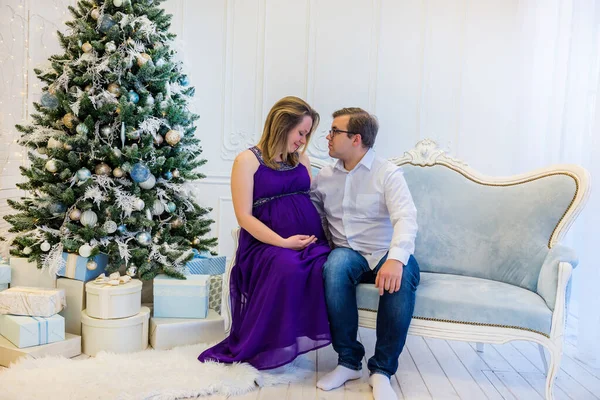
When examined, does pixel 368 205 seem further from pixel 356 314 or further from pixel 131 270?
pixel 131 270

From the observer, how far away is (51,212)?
101 inches

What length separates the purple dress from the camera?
2240 mm

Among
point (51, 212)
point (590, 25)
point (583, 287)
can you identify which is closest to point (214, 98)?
point (51, 212)

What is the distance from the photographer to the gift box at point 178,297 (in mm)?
2621

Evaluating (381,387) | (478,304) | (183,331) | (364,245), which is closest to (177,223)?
(183,331)

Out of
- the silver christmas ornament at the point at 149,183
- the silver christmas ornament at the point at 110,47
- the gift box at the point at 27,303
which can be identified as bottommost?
the gift box at the point at 27,303

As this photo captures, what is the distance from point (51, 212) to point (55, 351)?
2.14ft

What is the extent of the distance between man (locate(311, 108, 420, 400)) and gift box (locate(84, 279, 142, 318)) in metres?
0.95

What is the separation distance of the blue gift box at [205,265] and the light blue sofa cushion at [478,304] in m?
0.92

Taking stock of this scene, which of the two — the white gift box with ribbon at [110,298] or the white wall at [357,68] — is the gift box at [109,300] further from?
the white wall at [357,68]

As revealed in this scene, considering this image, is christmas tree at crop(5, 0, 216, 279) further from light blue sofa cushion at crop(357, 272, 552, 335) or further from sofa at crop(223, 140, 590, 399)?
light blue sofa cushion at crop(357, 272, 552, 335)

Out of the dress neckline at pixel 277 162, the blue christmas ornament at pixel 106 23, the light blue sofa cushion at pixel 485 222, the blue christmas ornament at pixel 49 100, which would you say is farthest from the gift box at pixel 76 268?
the light blue sofa cushion at pixel 485 222

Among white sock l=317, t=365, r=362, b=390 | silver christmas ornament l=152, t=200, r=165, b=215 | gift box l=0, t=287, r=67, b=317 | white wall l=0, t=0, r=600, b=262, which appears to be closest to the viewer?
white sock l=317, t=365, r=362, b=390

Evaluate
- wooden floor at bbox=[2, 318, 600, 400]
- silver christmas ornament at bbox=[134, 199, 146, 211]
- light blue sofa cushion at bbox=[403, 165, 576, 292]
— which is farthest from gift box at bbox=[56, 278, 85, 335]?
light blue sofa cushion at bbox=[403, 165, 576, 292]
